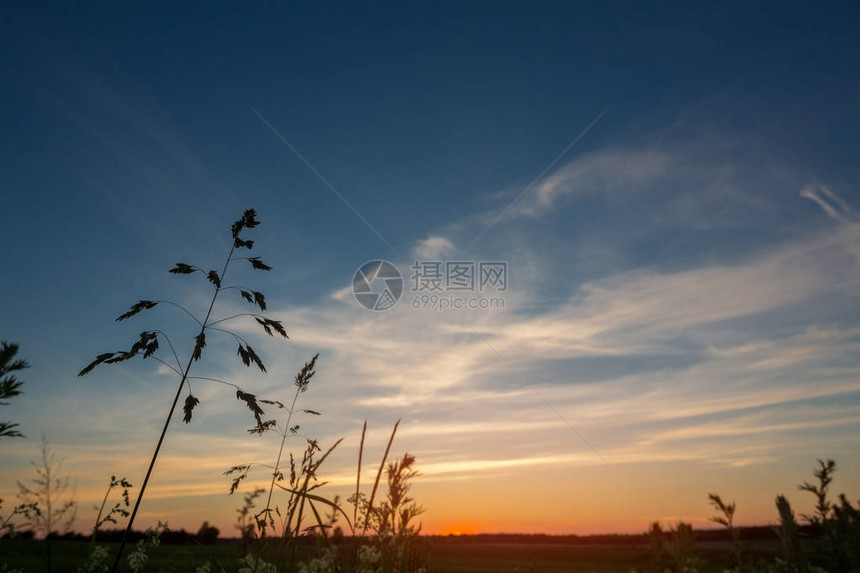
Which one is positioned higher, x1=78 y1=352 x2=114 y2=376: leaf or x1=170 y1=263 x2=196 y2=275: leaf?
x1=170 y1=263 x2=196 y2=275: leaf

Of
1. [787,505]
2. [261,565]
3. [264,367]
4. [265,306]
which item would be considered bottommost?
[261,565]

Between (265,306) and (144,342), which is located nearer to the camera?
(144,342)

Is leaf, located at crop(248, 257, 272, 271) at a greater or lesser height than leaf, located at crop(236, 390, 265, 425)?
greater

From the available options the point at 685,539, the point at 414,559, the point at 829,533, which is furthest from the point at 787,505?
the point at 414,559

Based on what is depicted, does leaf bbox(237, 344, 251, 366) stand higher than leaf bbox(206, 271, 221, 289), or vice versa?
leaf bbox(206, 271, 221, 289)

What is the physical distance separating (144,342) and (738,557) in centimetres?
425

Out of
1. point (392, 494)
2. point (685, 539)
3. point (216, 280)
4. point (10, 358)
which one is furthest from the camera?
point (216, 280)

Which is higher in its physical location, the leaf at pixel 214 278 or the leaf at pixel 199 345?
the leaf at pixel 214 278

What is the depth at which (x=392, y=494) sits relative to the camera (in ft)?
10.1

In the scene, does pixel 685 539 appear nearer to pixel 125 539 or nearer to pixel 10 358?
pixel 125 539

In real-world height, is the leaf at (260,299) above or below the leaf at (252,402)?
above

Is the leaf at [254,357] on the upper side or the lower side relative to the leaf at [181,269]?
lower

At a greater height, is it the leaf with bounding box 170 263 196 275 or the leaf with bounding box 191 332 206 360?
the leaf with bounding box 170 263 196 275

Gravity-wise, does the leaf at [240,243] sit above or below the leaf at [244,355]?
above
